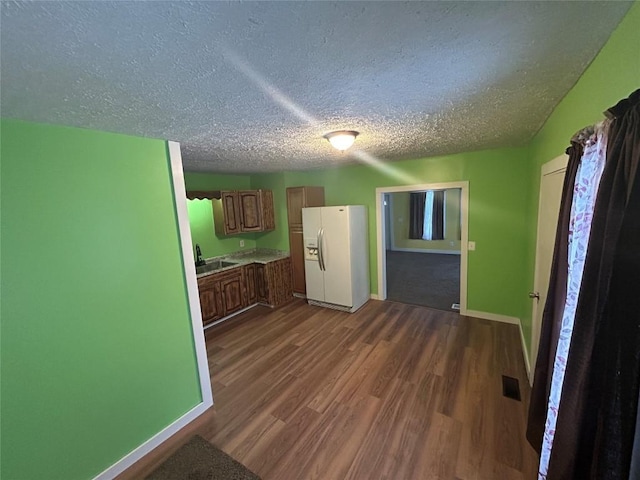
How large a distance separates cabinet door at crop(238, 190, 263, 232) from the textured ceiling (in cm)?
253

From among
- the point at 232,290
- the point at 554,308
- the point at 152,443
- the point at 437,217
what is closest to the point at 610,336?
the point at 554,308

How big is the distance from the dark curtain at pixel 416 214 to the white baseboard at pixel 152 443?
7367mm

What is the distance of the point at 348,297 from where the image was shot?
4.01m

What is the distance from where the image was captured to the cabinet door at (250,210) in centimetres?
436

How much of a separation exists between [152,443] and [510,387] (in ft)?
9.68

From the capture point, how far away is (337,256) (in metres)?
4.00

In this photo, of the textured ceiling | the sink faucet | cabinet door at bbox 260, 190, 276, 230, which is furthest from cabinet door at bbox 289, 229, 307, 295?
the textured ceiling

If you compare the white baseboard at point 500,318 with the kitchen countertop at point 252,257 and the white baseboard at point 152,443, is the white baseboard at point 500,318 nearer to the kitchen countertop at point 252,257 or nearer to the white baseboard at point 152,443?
the kitchen countertop at point 252,257

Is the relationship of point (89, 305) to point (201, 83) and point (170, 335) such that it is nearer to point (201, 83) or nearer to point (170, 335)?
point (170, 335)

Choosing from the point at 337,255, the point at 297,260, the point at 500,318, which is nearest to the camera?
the point at 500,318

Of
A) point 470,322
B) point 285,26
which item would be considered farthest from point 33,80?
point 470,322

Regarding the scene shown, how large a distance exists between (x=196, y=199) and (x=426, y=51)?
383 centimetres

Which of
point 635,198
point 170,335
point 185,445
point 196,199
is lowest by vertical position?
point 185,445

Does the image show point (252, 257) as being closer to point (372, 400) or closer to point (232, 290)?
point (232, 290)
